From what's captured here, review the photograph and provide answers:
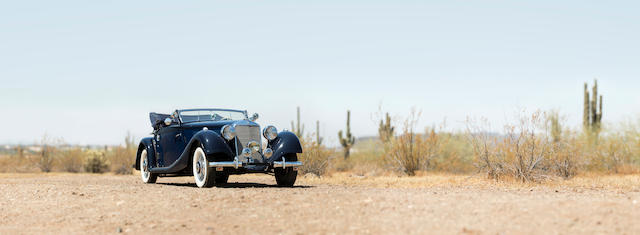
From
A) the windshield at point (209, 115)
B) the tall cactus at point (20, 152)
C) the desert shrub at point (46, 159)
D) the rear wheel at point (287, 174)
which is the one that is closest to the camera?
the rear wheel at point (287, 174)

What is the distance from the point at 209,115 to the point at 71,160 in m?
19.9

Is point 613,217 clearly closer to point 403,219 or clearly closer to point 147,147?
point 403,219

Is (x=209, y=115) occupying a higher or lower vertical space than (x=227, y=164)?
higher

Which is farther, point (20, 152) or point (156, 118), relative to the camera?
point (20, 152)

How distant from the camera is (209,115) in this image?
14633mm

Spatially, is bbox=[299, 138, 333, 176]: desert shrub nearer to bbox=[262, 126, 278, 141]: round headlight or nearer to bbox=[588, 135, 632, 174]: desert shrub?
bbox=[262, 126, 278, 141]: round headlight

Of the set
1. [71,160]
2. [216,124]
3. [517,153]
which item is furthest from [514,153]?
[71,160]

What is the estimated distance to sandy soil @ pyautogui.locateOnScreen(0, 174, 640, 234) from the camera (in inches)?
292

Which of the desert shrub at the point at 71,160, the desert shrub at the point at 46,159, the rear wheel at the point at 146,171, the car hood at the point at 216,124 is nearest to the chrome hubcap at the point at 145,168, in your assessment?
the rear wheel at the point at 146,171

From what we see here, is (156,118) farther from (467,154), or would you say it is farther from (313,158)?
(467,154)

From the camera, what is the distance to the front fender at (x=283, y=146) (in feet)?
42.2

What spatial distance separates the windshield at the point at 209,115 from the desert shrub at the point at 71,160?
763 inches

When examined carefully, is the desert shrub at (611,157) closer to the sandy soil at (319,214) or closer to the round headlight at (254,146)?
the round headlight at (254,146)

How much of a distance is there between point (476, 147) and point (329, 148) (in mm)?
6137
